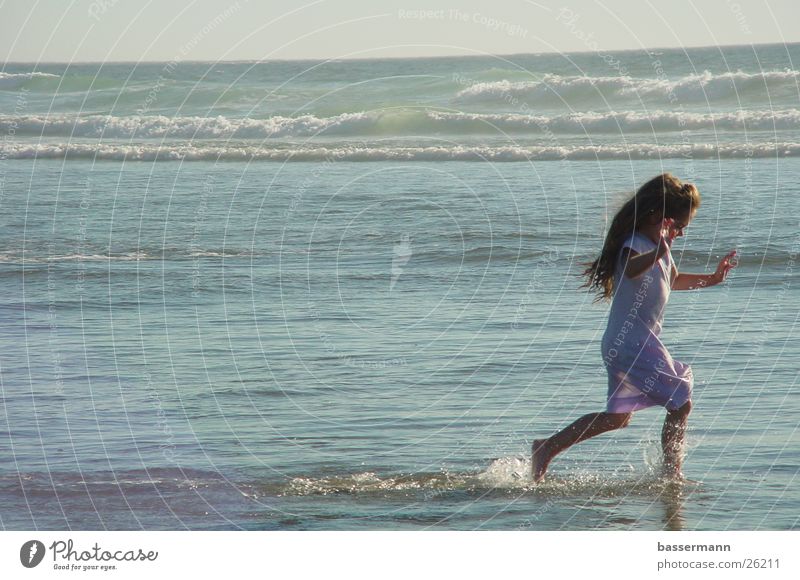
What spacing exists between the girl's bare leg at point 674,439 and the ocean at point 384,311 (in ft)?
0.53

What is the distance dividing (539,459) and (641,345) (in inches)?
35.9

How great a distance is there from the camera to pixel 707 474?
7117mm

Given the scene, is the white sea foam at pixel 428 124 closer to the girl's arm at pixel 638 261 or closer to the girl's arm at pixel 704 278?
the girl's arm at pixel 704 278

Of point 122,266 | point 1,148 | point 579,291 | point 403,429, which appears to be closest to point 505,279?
point 579,291

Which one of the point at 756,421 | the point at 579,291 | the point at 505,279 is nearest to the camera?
the point at 756,421

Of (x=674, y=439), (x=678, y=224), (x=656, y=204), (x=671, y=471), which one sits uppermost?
(x=656, y=204)

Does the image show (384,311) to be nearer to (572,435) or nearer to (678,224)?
(572,435)

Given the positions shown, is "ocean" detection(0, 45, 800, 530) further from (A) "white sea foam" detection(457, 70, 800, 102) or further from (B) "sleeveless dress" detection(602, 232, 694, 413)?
(B) "sleeveless dress" detection(602, 232, 694, 413)

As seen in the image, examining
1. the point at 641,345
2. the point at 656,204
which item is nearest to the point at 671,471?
the point at 641,345

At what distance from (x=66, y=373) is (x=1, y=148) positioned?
13897 mm

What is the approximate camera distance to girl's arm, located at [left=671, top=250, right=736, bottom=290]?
21.9ft

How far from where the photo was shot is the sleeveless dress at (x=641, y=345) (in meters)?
6.59

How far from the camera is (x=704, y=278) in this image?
6.79m

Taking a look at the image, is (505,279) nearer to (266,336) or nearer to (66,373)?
(266,336)
